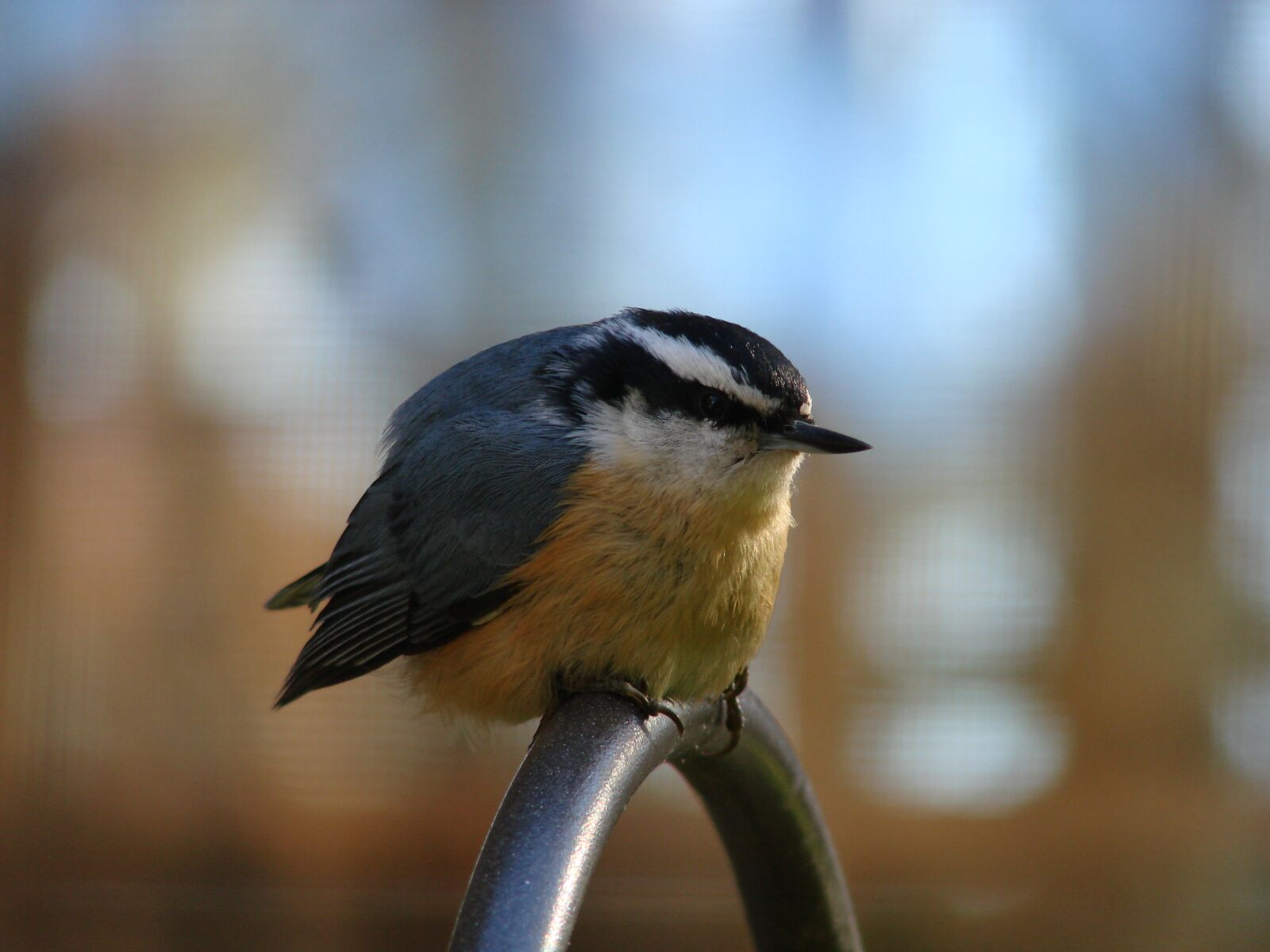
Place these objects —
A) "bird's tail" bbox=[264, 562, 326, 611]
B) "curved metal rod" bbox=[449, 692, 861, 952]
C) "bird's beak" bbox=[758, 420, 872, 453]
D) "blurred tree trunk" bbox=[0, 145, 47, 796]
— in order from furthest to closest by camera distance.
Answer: "blurred tree trunk" bbox=[0, 145, 47, 796]
"bird's tail" bbox=[264, 562, 326, 611]
"bird's beak" bbox=[758, 420, 872, 453]
"curved metal rod" bbox=[449, 692, 861, 952]

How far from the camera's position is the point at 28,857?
7.38 ft

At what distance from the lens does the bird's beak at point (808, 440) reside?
108 cm

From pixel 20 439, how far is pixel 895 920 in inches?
76.4

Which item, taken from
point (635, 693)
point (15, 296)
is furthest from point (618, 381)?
point (15, 296)

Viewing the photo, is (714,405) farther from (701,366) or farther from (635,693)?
(635,693)

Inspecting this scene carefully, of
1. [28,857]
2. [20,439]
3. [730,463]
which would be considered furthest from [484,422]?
[28,857]

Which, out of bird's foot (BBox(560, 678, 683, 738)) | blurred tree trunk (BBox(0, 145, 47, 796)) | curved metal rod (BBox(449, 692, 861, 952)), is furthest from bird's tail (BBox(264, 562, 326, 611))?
blurred tree trunk (BBox(0, 145, 47, 796))

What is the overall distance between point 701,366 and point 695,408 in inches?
1.7

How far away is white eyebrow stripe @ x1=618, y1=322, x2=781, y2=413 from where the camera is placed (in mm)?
1105

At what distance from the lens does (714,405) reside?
1.14 metres

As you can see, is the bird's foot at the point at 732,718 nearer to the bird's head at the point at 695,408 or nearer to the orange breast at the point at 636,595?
the orange breast at the point at 636,595

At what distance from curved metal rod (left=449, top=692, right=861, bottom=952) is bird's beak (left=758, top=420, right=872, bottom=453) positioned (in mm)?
236

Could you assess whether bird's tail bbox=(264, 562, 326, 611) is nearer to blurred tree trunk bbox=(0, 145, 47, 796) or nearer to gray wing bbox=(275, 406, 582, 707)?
gray wing bbox=(275, 406, 582, 707)

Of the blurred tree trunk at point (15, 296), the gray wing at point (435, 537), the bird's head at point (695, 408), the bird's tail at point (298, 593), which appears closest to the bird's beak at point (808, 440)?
the bird's head at point (695, 408)
